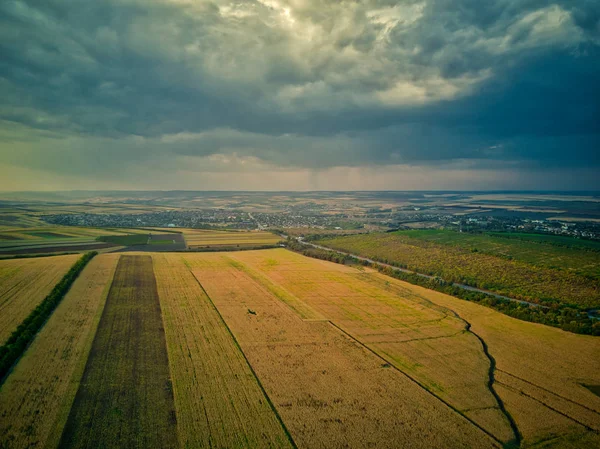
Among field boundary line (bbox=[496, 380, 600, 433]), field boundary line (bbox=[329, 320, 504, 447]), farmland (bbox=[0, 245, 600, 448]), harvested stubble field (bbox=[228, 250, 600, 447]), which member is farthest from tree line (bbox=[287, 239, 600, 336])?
field boundary line (bbox=[329, 320, 504, 447])

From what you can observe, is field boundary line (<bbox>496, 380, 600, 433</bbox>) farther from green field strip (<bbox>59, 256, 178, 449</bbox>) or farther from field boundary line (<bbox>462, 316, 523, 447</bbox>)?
green field strip (<bbox>59, 256, 178, 449</bbox>)

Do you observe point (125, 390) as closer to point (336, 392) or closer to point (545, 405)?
point (336, 392)

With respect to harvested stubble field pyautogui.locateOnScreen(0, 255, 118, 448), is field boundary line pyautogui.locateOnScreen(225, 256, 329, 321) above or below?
below

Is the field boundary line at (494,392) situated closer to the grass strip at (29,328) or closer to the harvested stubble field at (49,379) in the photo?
the harvested stubble field at (49,379)

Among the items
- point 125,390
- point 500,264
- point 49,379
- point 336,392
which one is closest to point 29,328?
point 49,379

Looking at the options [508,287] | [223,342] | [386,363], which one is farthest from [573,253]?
[223,342]

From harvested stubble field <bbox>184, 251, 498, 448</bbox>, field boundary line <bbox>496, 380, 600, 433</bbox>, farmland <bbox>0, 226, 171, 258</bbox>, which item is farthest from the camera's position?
farmland <bbox>0, 226, 171, 258</bbox>
